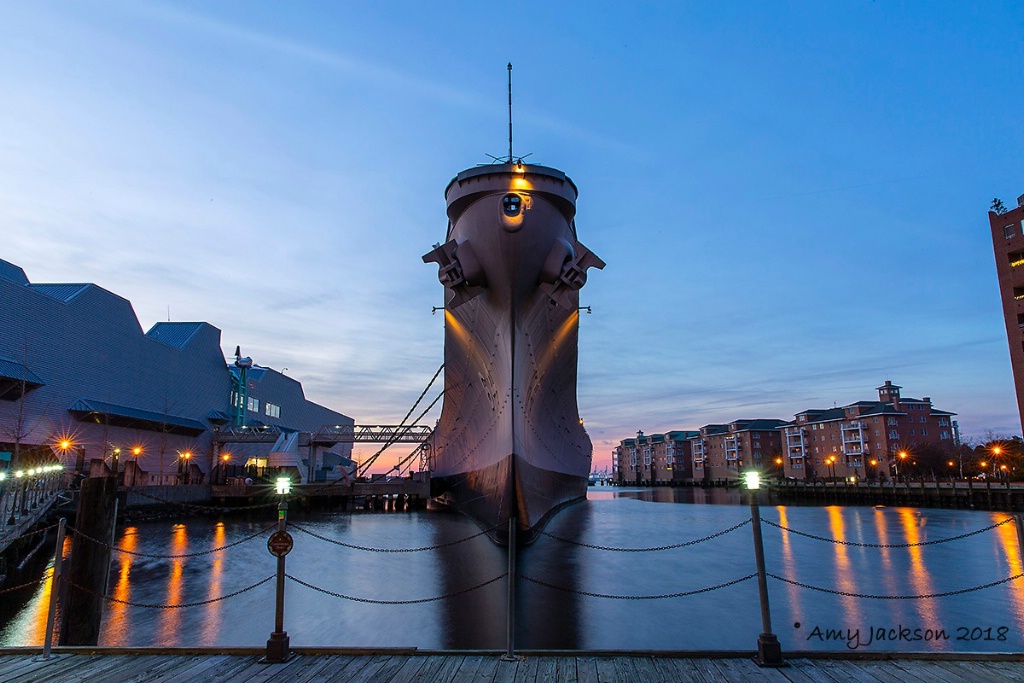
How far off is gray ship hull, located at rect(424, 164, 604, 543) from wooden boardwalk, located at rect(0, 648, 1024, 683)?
1119 cm

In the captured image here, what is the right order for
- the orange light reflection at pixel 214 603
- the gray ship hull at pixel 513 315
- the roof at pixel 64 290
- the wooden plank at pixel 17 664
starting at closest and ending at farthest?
the wooden plank at pixel 17 664, the orange light reflection at pixel 214 603, the gray ship hull at pixel 513 315, the roof at pixel 64 290

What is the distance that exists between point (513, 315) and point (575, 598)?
316 inches

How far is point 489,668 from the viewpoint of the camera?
15.3 feet

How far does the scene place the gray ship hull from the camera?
17.0 m

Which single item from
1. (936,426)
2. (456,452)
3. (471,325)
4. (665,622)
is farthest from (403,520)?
(936,426)

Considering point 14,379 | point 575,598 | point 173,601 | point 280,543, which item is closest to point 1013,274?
point 575,598

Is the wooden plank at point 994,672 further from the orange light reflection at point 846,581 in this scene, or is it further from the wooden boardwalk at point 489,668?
the orange light reflection at point 846,581

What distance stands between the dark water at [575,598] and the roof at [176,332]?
96.7ft

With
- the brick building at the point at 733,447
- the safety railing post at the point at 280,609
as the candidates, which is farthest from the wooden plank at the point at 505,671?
the brick building at the point at 733,447

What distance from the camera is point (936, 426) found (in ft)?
232

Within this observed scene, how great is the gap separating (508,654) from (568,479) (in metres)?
21.9

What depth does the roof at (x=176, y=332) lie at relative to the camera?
162 ft

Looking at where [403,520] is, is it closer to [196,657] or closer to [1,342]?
[1,342]

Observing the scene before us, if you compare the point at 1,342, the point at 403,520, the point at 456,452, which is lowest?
the point at 403,520
